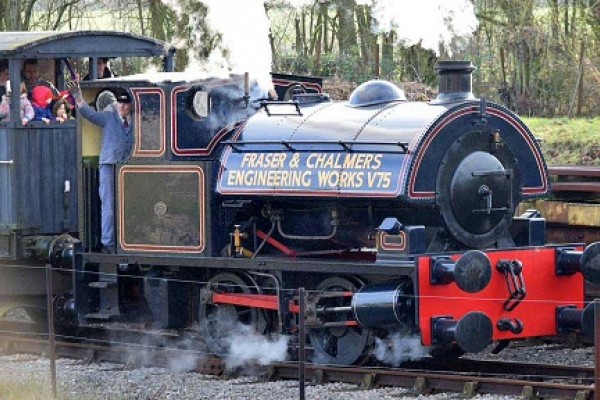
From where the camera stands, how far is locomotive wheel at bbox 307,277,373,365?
1006 centimetres

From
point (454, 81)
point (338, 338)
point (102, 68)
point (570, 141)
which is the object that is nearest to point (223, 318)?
point (338, 338)

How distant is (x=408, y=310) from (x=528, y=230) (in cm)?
168

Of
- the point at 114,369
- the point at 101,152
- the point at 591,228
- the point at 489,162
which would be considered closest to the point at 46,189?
the point at 101,152

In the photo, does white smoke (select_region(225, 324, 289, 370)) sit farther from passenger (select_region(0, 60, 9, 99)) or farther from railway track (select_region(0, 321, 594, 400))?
passenger (select_region(0, 60, 9, 99))

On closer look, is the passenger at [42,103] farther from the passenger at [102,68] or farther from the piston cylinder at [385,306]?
the piston cylinder at [385,306]

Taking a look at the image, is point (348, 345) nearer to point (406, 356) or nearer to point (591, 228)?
point (406, 356)

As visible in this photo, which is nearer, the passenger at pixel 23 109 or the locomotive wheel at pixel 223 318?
the locomotive wheel at pixel 223 318

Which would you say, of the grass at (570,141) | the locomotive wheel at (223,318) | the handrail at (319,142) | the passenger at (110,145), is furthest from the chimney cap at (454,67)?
the grass at (570,141)

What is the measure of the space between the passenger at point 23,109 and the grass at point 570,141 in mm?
9566

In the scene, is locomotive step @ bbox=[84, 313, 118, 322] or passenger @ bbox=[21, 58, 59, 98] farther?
passenger @ bbox=[21, 58, 59, 98]

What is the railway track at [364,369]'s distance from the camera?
8945mm

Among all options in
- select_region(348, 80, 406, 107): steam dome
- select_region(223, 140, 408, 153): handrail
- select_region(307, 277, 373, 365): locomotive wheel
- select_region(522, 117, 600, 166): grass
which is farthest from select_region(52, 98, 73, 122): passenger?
select_region(522, 117, 600, 166): grass

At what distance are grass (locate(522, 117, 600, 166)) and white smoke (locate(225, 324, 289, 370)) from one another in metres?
9.50

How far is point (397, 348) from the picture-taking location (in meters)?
10.0
